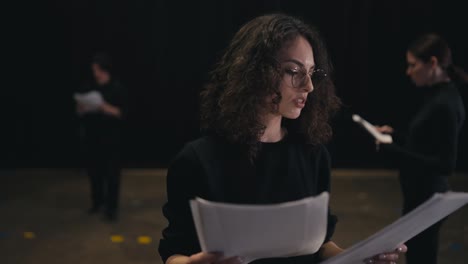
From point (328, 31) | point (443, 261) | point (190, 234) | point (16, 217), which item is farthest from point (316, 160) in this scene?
point (328, 31)

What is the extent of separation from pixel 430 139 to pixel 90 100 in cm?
295

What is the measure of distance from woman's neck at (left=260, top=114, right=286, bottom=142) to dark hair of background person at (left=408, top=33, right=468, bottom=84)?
1.35 m

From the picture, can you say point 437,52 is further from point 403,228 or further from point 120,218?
point 120,218

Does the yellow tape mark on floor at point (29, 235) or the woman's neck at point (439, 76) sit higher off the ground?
the woman's neck at point (439, 76)

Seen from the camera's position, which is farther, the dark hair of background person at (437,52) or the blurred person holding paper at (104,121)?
the blurred person holding paper at (104,121)

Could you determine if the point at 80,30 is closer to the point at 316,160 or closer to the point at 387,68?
the point at 387,68

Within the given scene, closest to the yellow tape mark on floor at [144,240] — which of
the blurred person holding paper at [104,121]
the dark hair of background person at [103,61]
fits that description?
the blurred person holding paper at [104,121]

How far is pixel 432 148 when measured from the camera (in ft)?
7.66

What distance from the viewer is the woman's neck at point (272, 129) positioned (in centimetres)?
133

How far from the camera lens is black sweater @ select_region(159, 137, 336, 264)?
1229mm

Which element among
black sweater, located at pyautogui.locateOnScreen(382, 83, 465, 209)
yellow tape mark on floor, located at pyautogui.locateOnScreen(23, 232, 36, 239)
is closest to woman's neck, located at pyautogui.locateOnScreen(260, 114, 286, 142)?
black sweater, located at pyautogui.locateOnScreen(382, 83, 465, 209)

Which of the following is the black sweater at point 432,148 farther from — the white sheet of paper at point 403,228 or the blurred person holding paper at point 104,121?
the blurred person holding paper at point 104,121

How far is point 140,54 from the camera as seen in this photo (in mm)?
6355

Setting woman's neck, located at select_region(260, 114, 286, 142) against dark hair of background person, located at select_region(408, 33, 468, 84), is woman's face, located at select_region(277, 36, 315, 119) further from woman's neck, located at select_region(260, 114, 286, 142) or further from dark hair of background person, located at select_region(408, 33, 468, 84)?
dark hair of background person, located at select_region(408, 33, 468, 84)
